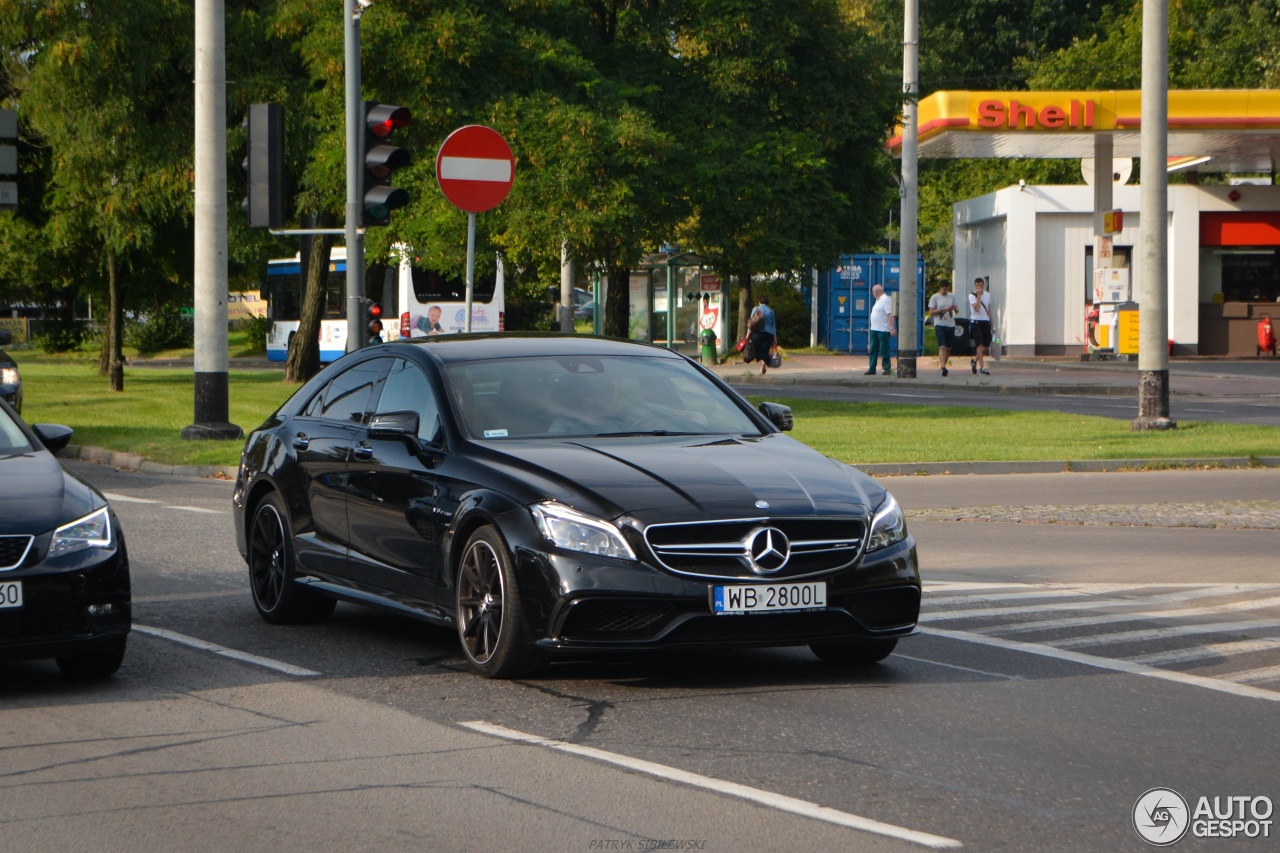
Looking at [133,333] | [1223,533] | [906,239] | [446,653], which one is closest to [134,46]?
[906,239]

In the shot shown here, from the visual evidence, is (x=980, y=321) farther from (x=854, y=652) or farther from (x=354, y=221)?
(x=854, y=652)

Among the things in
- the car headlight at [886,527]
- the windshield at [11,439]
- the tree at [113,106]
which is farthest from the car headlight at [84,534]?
the tree at [113,106]

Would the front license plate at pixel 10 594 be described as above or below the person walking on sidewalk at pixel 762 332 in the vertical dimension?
below

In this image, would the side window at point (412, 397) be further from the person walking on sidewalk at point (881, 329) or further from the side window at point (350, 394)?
the person walking on sidewalk at point (881, 329)

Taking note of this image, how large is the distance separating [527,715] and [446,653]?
1.57m

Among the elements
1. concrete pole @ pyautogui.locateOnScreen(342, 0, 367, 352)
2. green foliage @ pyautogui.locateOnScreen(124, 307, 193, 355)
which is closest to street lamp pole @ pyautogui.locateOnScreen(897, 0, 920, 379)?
concrete pole @ pyautogui.locateOnScreen(342, 0, 367, 352)

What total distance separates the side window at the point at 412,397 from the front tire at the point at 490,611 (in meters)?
0.88

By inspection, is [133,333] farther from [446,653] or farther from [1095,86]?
[446,653]

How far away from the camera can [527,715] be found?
7.03 meters

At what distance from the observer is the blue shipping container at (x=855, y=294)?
51031 millimetres

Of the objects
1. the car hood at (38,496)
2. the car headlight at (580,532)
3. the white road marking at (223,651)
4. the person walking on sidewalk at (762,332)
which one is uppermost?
the person walking on sidewalk at (762,332)

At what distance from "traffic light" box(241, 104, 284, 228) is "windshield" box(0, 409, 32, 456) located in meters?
8.20

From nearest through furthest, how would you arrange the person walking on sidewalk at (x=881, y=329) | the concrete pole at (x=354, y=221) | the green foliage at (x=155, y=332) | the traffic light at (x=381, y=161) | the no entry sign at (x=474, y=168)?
the no entry sign at (x=474, y=168), the traffic light at (x=381, y=161), the concrete pole at (x=354, y=221), the person walking on sidewalk at (x=881, y=329), the green foliage at (x=155, y=332)

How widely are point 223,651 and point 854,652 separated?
A: 296 cm
